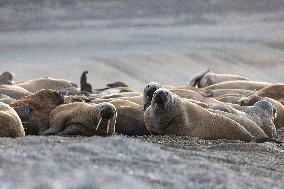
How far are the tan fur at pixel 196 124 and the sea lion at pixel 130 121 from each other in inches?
8.0

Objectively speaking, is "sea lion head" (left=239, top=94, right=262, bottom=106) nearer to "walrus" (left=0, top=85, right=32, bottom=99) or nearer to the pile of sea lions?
the pile of sea lions

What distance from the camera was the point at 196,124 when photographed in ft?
21.0

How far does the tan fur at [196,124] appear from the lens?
247 inches

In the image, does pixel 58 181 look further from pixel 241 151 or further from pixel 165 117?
pixel 165 117

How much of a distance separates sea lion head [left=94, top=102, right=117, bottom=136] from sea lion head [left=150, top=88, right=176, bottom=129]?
1.21 feet

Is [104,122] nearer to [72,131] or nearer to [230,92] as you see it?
[72,131]

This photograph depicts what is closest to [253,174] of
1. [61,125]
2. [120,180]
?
[120,180]

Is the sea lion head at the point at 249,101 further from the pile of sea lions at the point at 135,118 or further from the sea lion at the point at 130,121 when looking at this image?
the sea lion at the point at 130,121

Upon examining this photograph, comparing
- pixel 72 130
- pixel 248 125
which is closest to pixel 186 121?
pixel 248 125

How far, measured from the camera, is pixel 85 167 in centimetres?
282

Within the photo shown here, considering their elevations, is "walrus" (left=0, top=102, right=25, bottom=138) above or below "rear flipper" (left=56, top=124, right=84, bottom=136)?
above

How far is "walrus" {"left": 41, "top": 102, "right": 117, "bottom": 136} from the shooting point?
19.9 ft

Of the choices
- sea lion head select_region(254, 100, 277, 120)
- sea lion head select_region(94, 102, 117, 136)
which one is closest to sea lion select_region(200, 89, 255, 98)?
sea lion head select_region(254, 100, 277, 120)

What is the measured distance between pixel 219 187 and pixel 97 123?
350cm
